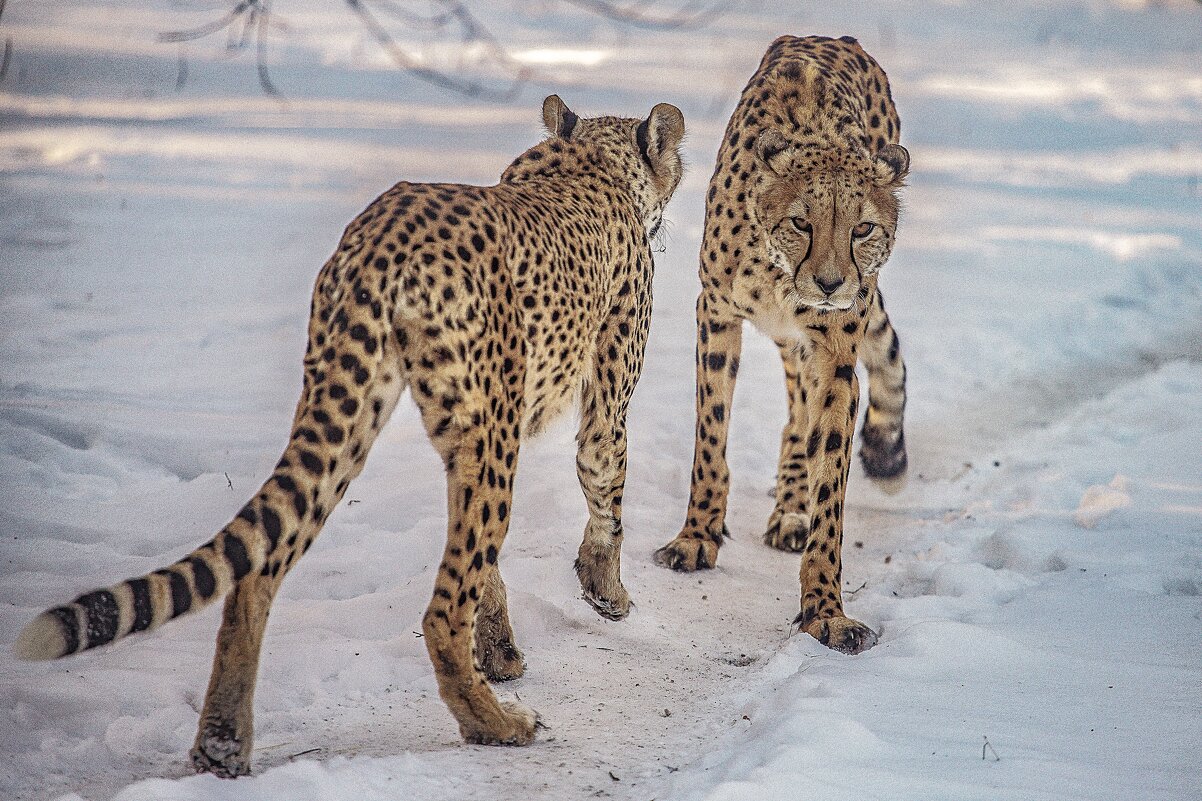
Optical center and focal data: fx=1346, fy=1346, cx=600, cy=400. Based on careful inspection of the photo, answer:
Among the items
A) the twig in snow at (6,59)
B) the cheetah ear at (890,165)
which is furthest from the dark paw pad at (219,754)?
the twig in snow at (6,59)

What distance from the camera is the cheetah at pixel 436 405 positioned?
281cm

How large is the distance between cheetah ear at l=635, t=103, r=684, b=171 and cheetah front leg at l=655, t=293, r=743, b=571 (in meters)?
0.62

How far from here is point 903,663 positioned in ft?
12.0

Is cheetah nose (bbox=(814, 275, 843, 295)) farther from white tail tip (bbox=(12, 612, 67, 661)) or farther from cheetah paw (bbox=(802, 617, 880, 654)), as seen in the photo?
white tail tip (bbox=(12, 612, 67, 661))

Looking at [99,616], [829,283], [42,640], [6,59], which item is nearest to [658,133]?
[829,283]

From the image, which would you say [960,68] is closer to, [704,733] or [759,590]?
[759,590]

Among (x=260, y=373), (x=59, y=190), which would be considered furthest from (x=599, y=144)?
(x=59, y=190)

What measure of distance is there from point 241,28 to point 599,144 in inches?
400

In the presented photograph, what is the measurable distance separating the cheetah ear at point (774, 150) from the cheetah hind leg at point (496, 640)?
1.66 metres

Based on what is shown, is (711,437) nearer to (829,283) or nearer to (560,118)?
(829,283)

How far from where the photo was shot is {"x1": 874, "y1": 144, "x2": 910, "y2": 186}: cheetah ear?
4367 millimetres

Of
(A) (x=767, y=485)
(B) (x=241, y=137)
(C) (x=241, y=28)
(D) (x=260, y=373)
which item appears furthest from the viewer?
(C) (x=241, y=28)

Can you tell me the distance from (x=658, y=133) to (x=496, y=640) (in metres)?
1.83

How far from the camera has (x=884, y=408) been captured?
5695 millimetres
